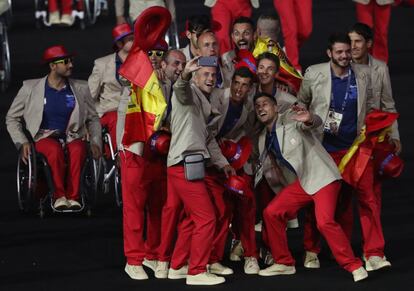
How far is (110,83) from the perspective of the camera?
17.0 m

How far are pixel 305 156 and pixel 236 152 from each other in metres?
0.48

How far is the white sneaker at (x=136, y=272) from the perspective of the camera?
13906 millimetres

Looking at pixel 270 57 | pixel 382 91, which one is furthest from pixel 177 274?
pixel 382 91

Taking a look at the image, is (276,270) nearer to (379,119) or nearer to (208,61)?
(379,119)

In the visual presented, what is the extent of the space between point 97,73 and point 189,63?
13.4ft

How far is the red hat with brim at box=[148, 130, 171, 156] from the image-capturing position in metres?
13.6

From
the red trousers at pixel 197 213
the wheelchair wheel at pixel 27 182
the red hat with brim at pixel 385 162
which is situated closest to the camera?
the red trousers at pixel 197 213

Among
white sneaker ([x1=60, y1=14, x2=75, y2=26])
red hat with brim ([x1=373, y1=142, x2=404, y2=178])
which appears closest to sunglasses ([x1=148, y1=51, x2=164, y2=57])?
red hat with brim ([x1=373, y1=142, x2=404, y2=178])

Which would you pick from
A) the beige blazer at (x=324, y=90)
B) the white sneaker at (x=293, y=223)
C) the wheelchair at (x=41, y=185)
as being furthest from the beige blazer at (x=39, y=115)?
the beige blazer at (x=324, y=90)

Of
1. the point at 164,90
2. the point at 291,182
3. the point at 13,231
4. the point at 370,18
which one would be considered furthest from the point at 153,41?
the point at 370,18

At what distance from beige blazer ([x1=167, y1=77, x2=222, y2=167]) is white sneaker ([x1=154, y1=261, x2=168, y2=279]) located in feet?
2.64

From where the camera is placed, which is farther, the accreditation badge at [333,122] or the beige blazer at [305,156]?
the accreditation badge at [333,122]

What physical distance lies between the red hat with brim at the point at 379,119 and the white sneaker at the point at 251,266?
1233 millimetres

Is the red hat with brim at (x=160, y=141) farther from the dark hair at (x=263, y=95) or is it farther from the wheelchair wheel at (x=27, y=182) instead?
the wheelchair wheel at (x=27, y=182)
